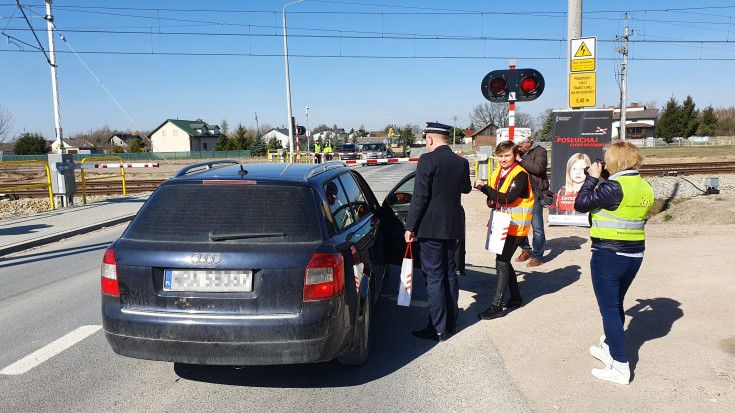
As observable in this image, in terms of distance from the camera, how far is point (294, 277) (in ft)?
10.6

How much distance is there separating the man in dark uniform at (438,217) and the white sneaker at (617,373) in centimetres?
132

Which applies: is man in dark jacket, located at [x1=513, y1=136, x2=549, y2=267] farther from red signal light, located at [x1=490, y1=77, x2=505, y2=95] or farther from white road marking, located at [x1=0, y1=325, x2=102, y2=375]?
white road marking, located at [x1=0, y1=325, x2=102, y2=375]

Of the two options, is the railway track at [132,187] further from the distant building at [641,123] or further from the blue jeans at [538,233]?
the distant building at [641,123]

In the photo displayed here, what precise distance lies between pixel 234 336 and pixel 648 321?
380 cm

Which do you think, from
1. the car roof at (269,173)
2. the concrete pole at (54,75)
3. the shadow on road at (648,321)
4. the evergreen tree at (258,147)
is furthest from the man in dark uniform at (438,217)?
the evergreen tree at (258,147)

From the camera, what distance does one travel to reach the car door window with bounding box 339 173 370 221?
14.8ft

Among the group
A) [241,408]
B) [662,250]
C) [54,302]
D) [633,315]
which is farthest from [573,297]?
[54,302]

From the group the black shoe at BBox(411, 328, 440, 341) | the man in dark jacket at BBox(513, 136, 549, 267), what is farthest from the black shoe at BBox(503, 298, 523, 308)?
the man in dark jacket at BBox(513, 136, 549, 267)

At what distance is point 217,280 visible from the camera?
10.7 feet

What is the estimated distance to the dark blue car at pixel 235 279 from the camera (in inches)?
127

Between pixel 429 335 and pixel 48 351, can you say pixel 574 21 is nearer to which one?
pixel 429 335

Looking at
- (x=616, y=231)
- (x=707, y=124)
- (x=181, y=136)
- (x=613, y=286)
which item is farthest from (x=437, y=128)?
(x=181, y=136)

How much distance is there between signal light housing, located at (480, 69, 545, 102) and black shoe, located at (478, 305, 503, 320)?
4.09 m

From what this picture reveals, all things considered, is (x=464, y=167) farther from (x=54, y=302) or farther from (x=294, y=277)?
(x=54, y=302)
